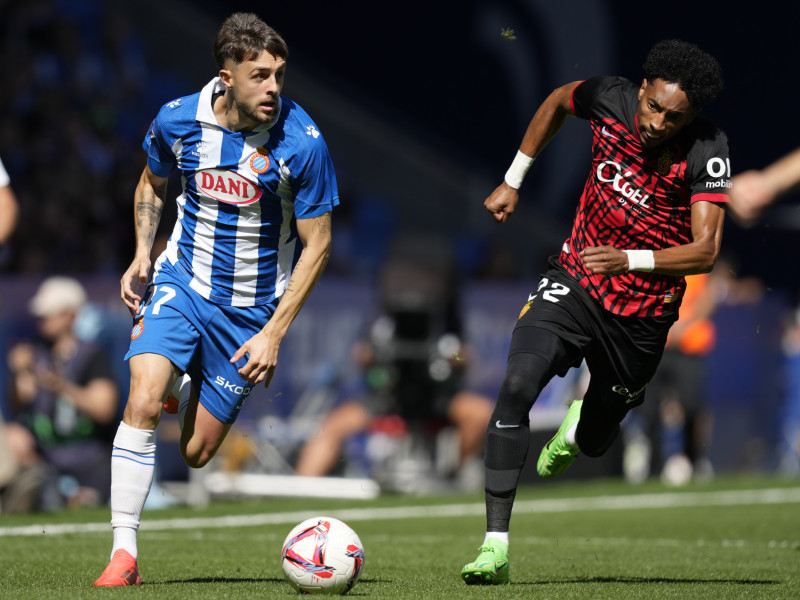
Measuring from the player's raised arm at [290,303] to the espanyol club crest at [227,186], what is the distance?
299mm

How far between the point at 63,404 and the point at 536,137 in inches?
234

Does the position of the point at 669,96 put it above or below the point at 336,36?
above

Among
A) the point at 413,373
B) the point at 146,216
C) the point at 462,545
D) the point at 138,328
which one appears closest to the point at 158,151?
the point at 146,216

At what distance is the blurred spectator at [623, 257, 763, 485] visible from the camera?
15.0 m

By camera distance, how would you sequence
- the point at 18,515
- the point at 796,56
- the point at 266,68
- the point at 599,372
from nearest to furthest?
the point at 266,68 < the point at 599,372 < the point at 18,515 < the point at 796,56

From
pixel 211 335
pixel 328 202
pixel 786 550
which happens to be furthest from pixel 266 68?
pixel 786 550

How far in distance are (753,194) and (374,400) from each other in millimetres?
9551

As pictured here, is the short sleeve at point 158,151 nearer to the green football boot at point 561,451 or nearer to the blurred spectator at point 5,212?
the blurred spectator at point 5,212

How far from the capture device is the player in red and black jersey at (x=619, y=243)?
6.28 metres

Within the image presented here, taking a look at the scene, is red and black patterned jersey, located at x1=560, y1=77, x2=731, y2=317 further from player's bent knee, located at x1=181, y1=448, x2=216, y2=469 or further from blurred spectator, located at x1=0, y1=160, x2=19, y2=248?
blurred spectator, located at x1=0, y1=160, x2=19, y2=248

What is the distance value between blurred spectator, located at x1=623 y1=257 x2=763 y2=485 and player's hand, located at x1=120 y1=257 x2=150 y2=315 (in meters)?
8.99

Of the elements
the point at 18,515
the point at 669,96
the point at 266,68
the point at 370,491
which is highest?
the point at 669,96

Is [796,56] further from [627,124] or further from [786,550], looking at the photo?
[627,124]

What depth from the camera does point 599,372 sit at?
7082mm
